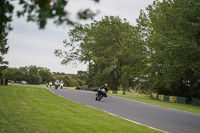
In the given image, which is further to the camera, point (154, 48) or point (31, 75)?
point (31, 75)

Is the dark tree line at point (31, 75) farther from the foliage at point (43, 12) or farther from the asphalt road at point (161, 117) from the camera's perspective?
the foliage at point (43, 12)

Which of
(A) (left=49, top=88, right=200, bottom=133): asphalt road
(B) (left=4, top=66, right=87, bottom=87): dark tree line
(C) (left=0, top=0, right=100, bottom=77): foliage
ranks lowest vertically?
(A) (left=49, top=88, right=200, bottom=133): asphalt road

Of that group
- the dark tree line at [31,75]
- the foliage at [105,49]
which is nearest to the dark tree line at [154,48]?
the foliage at [105,49]

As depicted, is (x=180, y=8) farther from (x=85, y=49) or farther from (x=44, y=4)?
(x=85, y=49)

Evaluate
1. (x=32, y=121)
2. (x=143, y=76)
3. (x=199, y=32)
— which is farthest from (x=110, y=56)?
(x=32, y=121)

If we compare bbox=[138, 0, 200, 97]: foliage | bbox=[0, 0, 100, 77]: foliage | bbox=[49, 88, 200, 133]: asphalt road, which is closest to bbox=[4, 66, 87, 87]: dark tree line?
bbox=[138, 0, 200, 97]: foliage

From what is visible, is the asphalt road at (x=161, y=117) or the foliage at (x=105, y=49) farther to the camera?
the foliage at (x=105, y=49)

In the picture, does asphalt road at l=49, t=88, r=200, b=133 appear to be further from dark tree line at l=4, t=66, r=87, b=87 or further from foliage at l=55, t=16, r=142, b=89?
dark tree line at l=4, t=66, r=87, b=87

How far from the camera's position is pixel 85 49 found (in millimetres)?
→ 72875

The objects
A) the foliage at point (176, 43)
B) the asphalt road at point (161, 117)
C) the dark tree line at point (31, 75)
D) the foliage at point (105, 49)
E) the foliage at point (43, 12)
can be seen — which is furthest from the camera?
the dark tree line at point (31, 75)

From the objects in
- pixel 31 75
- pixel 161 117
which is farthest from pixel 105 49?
pixel 31 75

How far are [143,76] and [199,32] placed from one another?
63.1 ft

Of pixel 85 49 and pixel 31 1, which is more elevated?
pixel 85 49

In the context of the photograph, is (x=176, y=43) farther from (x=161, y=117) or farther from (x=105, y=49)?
(x=105, y=49)
